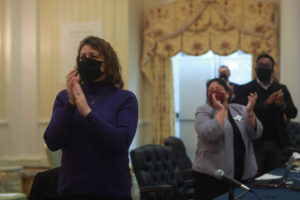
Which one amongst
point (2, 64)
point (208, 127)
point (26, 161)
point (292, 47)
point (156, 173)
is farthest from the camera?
point (2, 64)

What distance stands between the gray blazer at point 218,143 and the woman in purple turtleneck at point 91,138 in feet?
4.36

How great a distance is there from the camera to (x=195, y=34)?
23.6 feet

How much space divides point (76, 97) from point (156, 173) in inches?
79.5

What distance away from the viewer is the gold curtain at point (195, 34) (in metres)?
6.84

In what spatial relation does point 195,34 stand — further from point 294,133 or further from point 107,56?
point 107,56

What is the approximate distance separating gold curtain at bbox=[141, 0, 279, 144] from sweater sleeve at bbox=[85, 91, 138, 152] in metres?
5.08

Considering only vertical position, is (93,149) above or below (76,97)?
below

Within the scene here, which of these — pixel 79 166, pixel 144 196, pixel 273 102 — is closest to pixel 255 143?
pixel 273 102

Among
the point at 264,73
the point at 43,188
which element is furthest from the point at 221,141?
the point at 43,188

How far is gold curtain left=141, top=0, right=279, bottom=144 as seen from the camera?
6844 millimetres

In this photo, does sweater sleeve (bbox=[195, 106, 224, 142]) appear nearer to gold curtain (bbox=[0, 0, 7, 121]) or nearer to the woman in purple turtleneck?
the woman in purple turtleneck

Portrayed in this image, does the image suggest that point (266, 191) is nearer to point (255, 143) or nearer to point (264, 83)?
point (255, 143)

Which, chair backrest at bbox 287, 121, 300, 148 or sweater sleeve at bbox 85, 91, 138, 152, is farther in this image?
chair backrest at bbox 287, 121, 300, 148

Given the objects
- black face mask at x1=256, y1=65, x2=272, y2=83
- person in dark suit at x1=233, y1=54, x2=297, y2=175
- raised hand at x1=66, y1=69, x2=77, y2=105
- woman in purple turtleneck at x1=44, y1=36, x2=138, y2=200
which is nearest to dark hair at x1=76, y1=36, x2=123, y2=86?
woman in purple turtleneck at x1=44, y1=36, x2=138, y2=200
